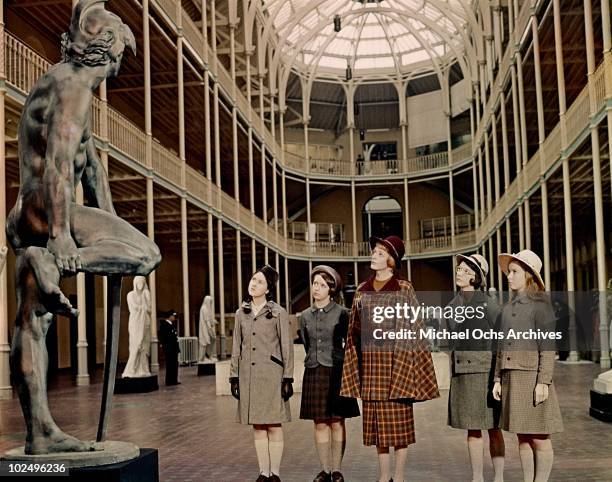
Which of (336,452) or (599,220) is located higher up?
(599,220)

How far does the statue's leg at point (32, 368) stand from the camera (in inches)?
187

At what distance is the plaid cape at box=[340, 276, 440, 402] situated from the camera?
5887 mm

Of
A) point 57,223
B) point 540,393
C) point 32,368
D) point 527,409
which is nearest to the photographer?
point 57,223

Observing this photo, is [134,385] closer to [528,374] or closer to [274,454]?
[274,454]

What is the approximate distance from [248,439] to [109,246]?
17.6 feet

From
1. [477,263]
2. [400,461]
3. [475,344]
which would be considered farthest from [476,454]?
[477,263]

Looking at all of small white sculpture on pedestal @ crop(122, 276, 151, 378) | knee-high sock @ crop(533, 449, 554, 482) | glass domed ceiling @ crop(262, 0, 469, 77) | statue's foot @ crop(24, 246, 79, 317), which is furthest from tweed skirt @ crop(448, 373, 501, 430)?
A: glass domed ceiling @ crop(262, 0, 469, 77)

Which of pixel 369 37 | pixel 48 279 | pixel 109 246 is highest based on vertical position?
pixel 369 37

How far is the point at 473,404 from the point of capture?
6188 millimetres

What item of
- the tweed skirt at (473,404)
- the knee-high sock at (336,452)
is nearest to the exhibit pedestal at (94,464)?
the knee-high sock at (336,452)

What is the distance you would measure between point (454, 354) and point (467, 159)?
3836 cm

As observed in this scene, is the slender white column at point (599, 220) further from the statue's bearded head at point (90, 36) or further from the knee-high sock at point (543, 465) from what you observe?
the statue's bearded head at point (90, 36)

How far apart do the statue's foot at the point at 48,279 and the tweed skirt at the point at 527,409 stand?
10.4 feet

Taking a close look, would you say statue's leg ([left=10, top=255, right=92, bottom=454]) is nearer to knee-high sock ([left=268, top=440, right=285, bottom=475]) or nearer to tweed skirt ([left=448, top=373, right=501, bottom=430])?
knee-high sock ([left=268, top=440, right=285, bottom=475])
